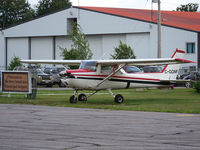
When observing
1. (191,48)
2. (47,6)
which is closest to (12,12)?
(47,6)

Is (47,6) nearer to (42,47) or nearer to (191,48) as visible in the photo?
(42,47)

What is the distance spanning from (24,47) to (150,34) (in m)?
21.7

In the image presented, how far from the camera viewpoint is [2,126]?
12.9 meters

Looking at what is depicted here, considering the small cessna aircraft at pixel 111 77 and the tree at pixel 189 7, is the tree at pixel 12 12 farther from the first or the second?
the small cessna aircraft at pixel 111 77

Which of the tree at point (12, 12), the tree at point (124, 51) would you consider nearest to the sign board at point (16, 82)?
the tree at point (124, 51)

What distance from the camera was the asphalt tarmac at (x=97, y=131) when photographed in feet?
32.1

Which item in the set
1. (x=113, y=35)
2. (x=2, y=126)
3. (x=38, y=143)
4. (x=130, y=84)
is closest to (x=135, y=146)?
(x=38, y=143)

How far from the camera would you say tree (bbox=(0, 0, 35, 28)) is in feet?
333

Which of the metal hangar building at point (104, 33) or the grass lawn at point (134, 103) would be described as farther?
the metal hangar building at point (104, 33)

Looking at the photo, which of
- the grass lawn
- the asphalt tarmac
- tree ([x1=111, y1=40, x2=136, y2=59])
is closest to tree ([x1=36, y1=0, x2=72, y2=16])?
tree ([x1=111, y1=40, x2=136, y2=59])

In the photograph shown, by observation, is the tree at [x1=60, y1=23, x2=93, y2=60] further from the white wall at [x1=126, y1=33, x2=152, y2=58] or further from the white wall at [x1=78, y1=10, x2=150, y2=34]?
the white wall at [x1=126, y1=33, x2=152, y2=58]

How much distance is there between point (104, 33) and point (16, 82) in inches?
1432

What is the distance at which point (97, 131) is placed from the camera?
1187 cm

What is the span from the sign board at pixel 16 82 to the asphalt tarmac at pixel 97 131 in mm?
8470
